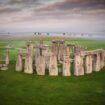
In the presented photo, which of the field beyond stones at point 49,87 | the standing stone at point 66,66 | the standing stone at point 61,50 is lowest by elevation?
the field beyond stones at point 49,87

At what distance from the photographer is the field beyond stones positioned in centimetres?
308

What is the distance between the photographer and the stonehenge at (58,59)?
3209 millimetres

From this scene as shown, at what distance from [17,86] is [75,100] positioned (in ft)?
2.49

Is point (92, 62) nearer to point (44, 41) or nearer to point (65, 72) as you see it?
point (65, 72)

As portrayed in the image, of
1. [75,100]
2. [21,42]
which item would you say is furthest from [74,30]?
[75,100]

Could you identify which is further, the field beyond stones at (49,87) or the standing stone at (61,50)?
the standing stone at (61,50)

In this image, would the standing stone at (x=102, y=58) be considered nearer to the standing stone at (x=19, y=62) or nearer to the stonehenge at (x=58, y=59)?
A: the stonehenge at (x=58, y=59)

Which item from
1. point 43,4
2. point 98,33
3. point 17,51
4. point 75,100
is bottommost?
point 75,100

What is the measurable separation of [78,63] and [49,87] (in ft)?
1.61

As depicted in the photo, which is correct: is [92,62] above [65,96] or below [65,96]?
above

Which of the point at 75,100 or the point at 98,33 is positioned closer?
the point at 75,100

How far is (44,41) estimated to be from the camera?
3252mm

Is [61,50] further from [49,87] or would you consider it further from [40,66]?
[49,87]

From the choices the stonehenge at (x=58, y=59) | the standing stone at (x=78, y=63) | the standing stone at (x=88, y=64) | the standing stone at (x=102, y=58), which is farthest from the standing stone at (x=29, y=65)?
the standing stone at (x=102, y=58)
